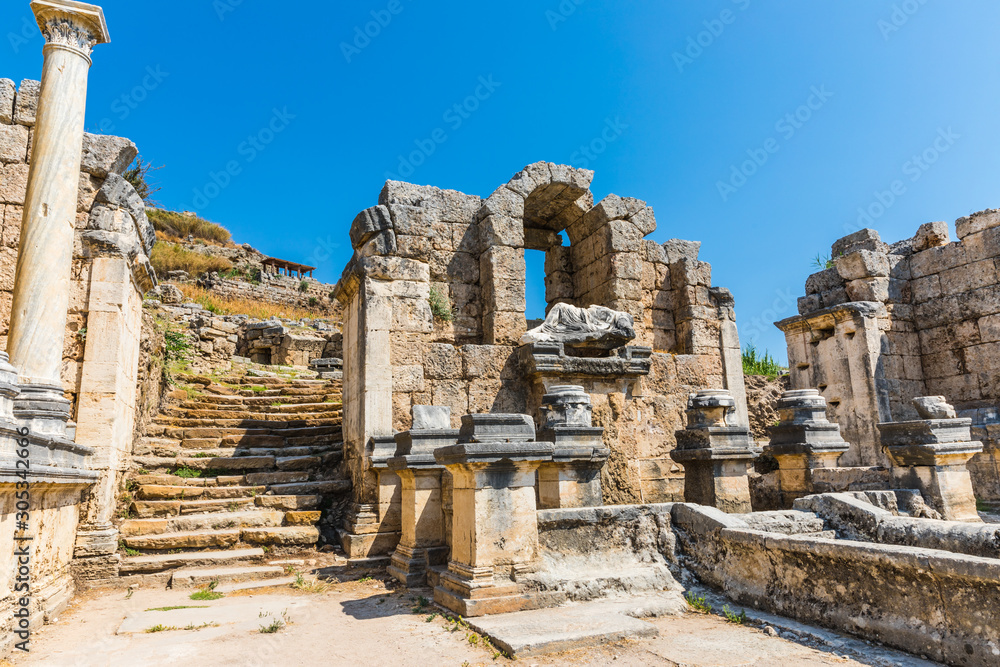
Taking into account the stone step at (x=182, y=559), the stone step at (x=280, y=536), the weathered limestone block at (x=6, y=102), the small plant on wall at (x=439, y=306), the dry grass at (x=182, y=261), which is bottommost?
the stone step at (x=182, y=559)

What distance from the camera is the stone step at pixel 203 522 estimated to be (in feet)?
22.4

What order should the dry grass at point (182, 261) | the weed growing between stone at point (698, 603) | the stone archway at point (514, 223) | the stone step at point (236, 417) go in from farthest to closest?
the dry grass at point (182, 261) < the stone step at point (236, 417) < the stone archway at point (514, 223) < the weed growing between stone at point (698, 603)

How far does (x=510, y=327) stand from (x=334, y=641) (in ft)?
16.9

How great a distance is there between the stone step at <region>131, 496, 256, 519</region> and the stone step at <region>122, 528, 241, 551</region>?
407 millimetres

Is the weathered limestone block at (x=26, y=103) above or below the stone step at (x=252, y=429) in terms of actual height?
above

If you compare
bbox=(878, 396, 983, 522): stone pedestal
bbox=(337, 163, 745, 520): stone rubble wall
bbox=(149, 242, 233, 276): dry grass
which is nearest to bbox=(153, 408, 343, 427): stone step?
bbox=(337, 163, 745, 520): stone rubble wall

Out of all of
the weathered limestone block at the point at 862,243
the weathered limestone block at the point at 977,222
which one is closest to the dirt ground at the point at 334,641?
the weathered limestone block at the point at 977,222

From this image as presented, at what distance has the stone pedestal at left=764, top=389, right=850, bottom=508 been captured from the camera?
23.4ft

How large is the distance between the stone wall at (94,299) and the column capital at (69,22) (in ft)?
2.62

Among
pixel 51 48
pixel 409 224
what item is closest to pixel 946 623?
pixel 409 224

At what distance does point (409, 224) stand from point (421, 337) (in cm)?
160

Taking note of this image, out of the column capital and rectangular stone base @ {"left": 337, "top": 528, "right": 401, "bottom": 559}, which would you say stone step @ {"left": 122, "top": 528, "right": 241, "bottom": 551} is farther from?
the column capital

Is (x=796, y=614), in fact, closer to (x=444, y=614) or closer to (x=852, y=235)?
(x=444, y=614)

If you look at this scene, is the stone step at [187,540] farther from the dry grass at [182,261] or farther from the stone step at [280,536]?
the dry grass at [182,261]
